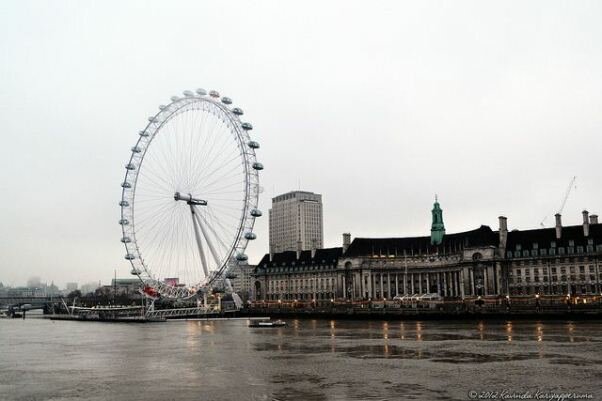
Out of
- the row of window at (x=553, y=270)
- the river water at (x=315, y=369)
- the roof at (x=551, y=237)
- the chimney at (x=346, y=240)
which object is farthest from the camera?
the chimney at (x=346, y=240)

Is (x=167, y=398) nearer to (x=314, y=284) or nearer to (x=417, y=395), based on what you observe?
(x=417, y=395)

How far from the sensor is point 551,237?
136125 mm

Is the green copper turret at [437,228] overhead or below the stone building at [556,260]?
overhead

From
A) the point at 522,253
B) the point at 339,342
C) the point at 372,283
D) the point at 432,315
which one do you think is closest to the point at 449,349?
the point at 339,342

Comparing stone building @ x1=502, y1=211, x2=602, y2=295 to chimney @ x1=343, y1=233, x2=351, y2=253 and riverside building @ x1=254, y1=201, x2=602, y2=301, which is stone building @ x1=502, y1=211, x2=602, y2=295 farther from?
chimney @ x1=343, y1=233, x2=351, y2=253

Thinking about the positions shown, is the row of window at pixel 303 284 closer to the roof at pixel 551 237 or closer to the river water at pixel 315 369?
the roof at pixel 551 237

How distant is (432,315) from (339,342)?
5751cm

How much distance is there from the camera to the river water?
1294 inches

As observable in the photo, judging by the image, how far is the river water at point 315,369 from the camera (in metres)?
32.9

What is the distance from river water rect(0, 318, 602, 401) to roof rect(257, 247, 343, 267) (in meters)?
110

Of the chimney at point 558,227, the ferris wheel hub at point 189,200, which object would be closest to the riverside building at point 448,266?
the chimney at point 558,227


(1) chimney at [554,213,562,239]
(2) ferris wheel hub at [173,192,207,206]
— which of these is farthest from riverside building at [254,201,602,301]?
(2) ferris wheel hub at [173,192,207,206]

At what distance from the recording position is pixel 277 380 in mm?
37281

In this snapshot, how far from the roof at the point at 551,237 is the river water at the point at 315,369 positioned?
70.9 meters
